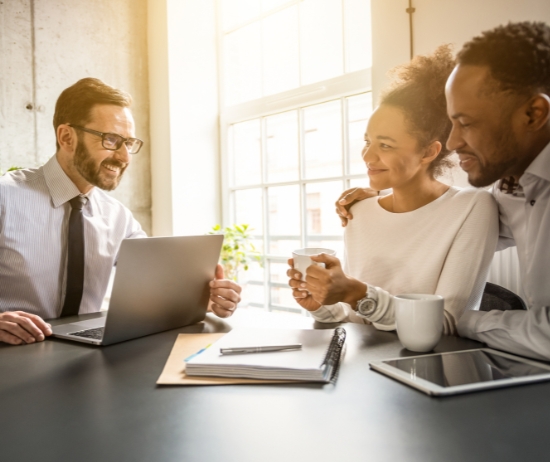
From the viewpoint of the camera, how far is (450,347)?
3.27 ft

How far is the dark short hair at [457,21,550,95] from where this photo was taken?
119cm

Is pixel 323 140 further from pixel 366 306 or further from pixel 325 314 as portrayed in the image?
pixel 366 306

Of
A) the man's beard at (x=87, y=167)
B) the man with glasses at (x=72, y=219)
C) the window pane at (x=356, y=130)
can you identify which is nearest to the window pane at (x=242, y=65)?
the window pane at (x=356, y=130)

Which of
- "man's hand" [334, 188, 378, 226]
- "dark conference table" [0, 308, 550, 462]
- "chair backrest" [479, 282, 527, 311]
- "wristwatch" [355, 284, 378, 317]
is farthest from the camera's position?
"man's hand" [334, 188, 378, 226]

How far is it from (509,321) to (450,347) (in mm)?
142

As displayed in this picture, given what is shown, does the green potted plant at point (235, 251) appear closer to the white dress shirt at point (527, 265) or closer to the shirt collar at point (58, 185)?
the shirt collar at point (58, 185)

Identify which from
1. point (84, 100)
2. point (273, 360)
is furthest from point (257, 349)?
point (84, 100)

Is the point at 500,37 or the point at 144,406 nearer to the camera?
the point at 144,406

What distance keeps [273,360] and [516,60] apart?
3.48ft

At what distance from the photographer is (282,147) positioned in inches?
131

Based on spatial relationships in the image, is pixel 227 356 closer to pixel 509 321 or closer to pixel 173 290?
pixel 173 290

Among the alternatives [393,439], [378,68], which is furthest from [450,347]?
[378,68]

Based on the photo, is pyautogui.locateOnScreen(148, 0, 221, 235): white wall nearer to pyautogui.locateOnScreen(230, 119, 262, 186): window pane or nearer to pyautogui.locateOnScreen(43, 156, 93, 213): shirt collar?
pyautogui.locateOnScreen(230, 119, 262, 186): window pane

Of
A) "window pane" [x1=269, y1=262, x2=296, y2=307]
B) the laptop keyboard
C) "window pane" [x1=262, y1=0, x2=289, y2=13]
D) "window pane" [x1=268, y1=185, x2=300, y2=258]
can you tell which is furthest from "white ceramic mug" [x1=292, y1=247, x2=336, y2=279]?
"window pane" [x1=262, y1=0, x2=289, y2=13]
